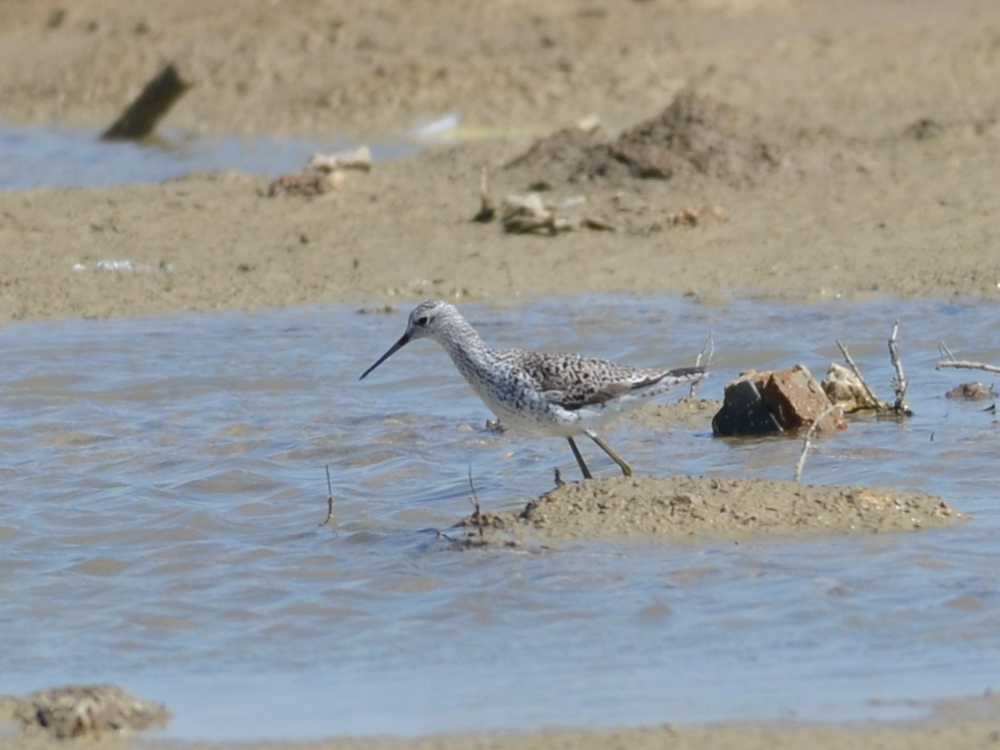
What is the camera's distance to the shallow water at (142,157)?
627 inches

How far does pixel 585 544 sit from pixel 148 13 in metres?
17.6

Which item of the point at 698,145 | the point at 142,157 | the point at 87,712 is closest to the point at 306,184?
the point at 698,145

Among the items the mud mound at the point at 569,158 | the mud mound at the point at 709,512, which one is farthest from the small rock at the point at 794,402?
the mud mound at the point at 569,158

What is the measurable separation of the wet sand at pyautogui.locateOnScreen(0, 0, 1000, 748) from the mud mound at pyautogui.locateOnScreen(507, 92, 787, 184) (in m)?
0.02

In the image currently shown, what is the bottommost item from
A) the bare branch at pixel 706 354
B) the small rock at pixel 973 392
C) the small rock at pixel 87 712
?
the small rock at pixel 87 712

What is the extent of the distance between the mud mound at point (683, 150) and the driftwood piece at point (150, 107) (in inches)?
210

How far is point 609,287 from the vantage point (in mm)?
11562

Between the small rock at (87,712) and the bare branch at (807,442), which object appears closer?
the small rock at (87,712)

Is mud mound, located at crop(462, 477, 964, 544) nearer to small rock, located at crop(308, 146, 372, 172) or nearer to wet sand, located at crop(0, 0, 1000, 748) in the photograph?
wet sand, located at crop(0, 0, 1000, 748)

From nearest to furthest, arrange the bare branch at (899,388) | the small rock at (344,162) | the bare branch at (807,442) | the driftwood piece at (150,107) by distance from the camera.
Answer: the bare branch at (807,442)
the bare branch at (899,388)
the small rock at (344,162)
the driftwood piece at (150,107)

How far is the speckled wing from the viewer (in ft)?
25.1

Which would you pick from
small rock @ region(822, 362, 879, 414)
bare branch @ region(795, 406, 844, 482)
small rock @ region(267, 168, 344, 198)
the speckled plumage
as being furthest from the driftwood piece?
bare branch @ region(795, 406, 844, 482)

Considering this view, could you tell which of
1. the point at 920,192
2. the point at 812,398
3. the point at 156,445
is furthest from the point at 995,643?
the point at 920,192

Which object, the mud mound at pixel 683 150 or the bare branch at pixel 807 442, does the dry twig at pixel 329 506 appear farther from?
the mud mound at pixel 683 150
